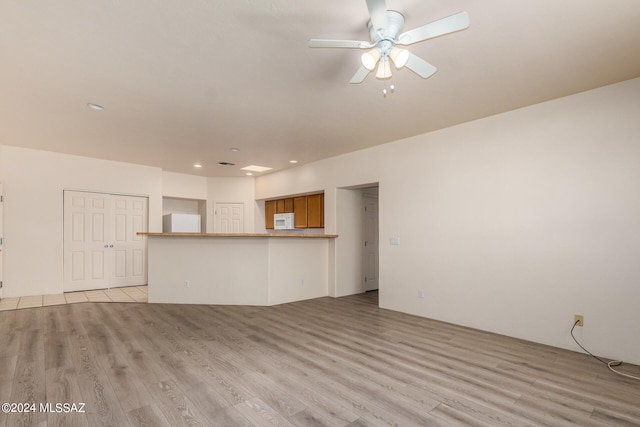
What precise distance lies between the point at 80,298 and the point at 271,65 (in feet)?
17.9

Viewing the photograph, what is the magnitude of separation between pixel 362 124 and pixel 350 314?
2.70 m

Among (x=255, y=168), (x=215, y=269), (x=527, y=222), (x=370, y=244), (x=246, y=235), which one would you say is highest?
(x=255, y=168)

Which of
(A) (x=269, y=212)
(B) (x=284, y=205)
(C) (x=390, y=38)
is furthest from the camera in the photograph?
(A) (x=269, y=212)

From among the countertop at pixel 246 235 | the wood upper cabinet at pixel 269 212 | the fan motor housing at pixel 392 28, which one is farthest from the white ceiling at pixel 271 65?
the wood upper cabinet at pixel 269 212

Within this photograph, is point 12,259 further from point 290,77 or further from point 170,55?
point 290,77

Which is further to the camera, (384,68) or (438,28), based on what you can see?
(384,68)

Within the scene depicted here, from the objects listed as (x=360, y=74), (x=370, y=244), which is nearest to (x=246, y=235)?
(x=370, y=244)

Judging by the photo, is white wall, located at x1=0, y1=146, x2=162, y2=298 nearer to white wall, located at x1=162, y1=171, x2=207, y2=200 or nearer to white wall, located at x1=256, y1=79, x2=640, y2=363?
white wall, located at x1=162, y1=171, x2=207, y2=200

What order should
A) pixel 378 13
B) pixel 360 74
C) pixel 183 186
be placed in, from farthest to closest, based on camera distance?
pixel 183 186
pixel 360 74
pixel 378 13

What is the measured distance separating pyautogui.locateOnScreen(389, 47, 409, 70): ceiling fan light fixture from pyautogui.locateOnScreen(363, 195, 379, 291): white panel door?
4460mm

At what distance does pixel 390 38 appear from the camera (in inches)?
83.6

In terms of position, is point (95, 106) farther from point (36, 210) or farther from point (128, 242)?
point (128, 242)

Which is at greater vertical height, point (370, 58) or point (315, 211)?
point (370, 58)

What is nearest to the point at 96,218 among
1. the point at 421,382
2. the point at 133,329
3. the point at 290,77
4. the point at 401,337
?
the point at 133,329
